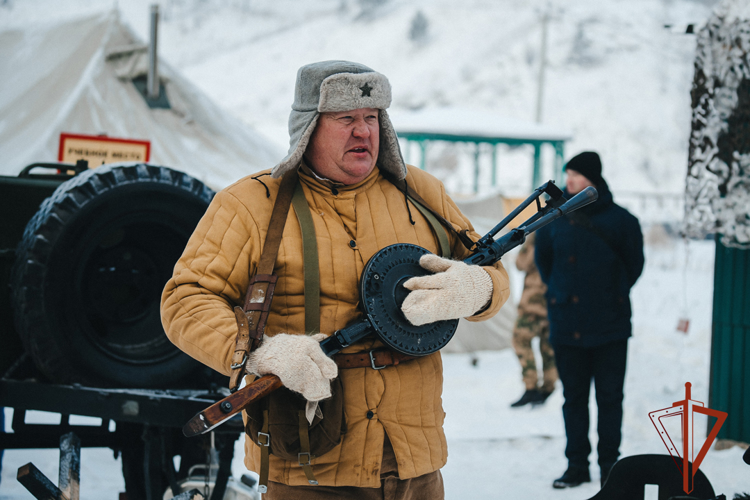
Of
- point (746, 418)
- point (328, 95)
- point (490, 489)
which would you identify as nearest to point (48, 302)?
point (328, 95)

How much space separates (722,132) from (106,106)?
240 inches

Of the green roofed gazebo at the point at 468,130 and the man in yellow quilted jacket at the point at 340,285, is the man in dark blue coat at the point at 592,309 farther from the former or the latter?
the green roofed gazebo at the point at 468,130

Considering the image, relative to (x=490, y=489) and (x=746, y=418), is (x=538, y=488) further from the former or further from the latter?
(x=746, y=418)

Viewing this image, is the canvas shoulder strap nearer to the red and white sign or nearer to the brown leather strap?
the brown leather strap

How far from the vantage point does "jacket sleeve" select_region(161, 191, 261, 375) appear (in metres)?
1.61

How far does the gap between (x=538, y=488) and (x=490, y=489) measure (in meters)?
0.28

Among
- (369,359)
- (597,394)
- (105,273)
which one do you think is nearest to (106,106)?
(105,273)

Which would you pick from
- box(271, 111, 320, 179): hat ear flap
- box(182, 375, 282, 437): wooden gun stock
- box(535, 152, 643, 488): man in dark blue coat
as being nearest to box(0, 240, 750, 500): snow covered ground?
box(535, 152, 643, 488): man in dark blue coat

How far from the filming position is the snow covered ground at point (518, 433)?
151 inches

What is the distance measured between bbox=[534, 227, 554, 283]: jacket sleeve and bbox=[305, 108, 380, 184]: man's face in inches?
94.4

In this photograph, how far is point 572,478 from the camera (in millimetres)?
3850

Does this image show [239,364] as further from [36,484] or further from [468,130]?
[468,130]

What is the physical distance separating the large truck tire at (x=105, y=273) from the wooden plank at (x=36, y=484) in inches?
16.2

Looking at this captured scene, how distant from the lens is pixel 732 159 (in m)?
3.99
